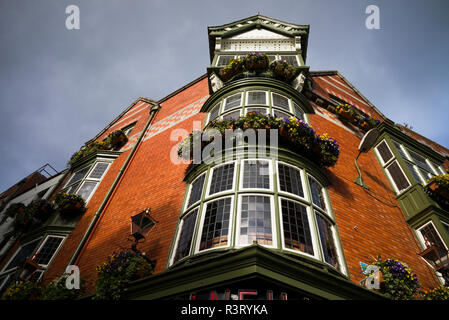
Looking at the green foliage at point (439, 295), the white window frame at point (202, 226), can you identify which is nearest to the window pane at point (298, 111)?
the white window frame at point (202, 226)

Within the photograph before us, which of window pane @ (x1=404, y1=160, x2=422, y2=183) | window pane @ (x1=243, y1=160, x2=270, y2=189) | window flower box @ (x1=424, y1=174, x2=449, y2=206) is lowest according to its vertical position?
window pane @ (x1=243, y1=160, x2=270, y2=189)

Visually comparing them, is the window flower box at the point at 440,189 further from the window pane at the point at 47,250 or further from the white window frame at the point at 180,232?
the window pane at the point at 47,250

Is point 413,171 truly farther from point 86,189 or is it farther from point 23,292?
point 86,189

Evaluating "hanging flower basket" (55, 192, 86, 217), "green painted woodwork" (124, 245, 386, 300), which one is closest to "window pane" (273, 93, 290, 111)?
"green painted woodwork" (124, 245, 386, 300)

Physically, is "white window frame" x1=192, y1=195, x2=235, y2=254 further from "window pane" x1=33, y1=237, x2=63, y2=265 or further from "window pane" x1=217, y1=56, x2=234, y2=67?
"window pane" x1=217, y1=56, x2=234, y2=67

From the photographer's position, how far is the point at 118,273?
7.88 m

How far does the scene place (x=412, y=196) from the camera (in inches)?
488

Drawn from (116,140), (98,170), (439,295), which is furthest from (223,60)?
(439,295)

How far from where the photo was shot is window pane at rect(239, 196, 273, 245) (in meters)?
7.61

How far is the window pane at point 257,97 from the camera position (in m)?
13.3

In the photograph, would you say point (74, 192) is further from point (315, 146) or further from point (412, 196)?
point (412, 196)

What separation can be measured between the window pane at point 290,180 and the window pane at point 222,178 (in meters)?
1.51

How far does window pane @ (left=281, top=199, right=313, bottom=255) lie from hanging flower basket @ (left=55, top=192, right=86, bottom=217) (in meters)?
9.75
